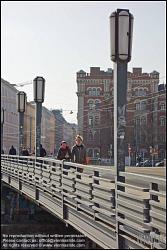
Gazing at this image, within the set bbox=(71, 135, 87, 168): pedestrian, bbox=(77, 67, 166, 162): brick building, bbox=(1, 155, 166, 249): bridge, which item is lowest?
bbox=(1, 155, 166, 249): bridge

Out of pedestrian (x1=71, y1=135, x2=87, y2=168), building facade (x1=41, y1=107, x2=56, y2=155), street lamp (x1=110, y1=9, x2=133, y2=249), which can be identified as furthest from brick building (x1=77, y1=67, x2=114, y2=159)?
building facade (x1=41, y1=107, x2=56, y2=155)

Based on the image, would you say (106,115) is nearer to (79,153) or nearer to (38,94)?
(38,94)

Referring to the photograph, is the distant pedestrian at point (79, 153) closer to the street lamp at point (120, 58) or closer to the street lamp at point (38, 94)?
the street lamp at point (38, 94)

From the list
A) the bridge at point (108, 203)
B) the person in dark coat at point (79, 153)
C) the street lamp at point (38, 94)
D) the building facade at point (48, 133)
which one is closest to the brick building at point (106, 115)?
the street lamp at point (38, 94)

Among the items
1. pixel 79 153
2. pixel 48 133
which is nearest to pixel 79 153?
pixel 79 153

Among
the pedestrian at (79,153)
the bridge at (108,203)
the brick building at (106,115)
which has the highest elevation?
the brick building at (106,115)

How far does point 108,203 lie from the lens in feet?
21.7

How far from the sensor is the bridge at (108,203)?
16.9 feet

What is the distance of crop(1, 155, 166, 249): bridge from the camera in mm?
5145

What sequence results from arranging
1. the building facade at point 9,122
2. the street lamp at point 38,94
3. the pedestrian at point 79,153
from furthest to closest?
the building facade at point 9,122 → the street lamp at point 38,94 → the pedestrian at point 79,153

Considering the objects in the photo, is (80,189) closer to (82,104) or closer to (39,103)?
(39,103)

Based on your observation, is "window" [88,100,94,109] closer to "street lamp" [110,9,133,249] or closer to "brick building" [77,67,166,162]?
"brick building" [77,67,166,162]

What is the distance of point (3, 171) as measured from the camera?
21.3m

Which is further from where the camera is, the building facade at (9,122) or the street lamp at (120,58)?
the building facade at (9,122)
